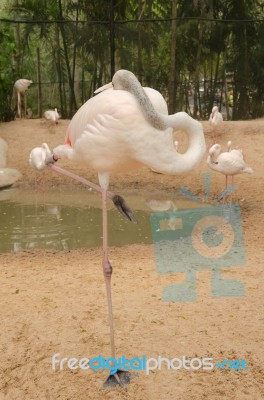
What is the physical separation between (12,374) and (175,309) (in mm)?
1140

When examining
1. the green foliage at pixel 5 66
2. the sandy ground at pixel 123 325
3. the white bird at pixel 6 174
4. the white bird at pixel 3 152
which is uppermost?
the green foliage at pixel 5 66

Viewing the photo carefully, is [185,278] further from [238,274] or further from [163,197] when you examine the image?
[163,197]

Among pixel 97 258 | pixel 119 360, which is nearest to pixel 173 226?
pixel 97 258

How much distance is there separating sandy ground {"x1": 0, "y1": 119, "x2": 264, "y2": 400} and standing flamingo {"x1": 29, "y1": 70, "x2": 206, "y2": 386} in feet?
3.41

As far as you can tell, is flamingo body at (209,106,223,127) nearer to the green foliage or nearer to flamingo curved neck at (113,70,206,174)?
the green foliage

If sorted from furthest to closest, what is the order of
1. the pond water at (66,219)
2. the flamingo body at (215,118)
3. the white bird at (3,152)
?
the flamingo body at (215,118), the white bird at (3,152), the pond water at (66,219)

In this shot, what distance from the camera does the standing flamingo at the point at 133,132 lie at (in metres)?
2.29

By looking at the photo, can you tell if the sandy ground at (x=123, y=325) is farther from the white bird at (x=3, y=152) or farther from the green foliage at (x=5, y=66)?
the green foliage at (x=5, y=66)

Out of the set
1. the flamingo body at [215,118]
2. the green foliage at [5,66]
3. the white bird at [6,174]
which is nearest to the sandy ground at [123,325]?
the white bird at [6,174]

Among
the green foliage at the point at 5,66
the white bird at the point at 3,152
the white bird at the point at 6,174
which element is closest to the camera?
the white bird at the point at 6,174

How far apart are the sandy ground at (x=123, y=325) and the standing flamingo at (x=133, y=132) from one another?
3.41 feet

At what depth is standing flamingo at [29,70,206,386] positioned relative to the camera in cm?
229

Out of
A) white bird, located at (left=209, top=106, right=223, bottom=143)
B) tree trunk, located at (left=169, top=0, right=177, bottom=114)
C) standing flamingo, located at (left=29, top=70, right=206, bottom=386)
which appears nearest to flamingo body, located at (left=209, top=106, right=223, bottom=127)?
white bird, located at (left=209, top=106, right=223, bottom=143)

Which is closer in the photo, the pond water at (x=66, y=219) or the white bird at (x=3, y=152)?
the pond water at (x=66, y=219)
